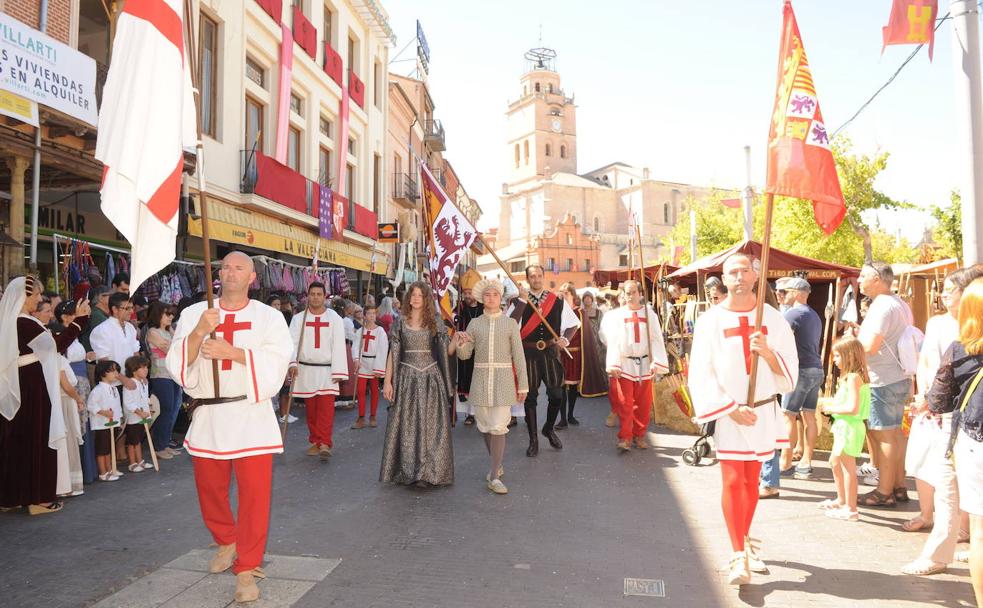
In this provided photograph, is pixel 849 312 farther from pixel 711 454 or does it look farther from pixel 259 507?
pixel 259 507

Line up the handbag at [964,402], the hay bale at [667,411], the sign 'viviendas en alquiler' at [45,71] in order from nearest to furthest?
the handbag at [964,402] < the sign 'viviendas en alquiler' at [45,71] < the hay bale at [667,411]

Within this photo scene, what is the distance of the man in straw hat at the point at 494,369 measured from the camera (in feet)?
21.9

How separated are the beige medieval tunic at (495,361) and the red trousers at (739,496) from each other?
272 cm

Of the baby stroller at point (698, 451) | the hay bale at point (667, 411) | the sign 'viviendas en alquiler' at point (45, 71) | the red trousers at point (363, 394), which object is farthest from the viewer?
the red trousers at point (363, 394)

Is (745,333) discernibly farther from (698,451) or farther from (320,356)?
(320,356)


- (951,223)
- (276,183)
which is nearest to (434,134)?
(276,183)

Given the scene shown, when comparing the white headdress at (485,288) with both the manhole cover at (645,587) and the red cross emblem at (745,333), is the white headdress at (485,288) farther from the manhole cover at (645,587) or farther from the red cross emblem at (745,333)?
the manhole cover at (645,587)

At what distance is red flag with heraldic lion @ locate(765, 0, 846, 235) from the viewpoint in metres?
4.46

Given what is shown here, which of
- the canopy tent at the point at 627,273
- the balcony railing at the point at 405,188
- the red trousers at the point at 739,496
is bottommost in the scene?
the red trousers at the point at 739,496

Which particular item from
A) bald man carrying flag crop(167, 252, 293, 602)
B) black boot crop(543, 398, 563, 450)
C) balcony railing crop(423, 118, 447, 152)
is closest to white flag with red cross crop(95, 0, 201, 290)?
bald man carrying flag crop(167, 252, 293, 602)

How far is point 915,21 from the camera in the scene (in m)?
6.77

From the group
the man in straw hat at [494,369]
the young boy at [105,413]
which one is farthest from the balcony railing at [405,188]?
the man in straw hat at [494,369]

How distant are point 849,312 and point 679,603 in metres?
7.24

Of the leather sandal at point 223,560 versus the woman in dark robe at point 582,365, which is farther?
the woman in dark robe at point 582,365
